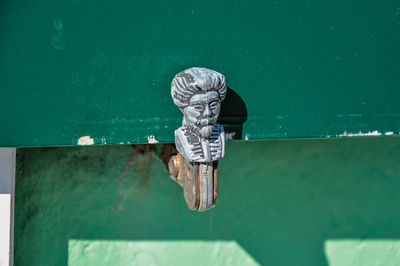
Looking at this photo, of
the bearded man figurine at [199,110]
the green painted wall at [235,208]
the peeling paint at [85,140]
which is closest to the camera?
the bearded man figurine at [199,110]

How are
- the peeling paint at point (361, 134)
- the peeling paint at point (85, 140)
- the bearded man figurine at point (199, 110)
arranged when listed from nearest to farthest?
the bearded man figurine at point (199, 110) < the peeling paint at point (85, 140) < the peeling paint at point (361, 134)

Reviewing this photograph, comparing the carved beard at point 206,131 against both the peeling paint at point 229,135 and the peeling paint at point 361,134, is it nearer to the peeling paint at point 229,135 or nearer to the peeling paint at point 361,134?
the peeling paint at point 229,135

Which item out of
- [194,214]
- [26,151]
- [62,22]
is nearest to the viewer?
[62,22]

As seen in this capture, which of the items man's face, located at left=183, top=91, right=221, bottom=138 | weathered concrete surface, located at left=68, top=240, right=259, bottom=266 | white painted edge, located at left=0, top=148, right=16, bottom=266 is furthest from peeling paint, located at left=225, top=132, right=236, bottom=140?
white painted edge, located at left=0, top=148, right=16, bottom=266

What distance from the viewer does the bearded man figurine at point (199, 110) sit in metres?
0.93

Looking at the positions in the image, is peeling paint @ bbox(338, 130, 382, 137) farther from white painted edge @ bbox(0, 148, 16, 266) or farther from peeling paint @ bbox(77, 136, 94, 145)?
white painted edge @ bbox(0, 148, 16, 266)

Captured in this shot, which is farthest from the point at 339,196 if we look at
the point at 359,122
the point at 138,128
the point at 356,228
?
the point at 138,128

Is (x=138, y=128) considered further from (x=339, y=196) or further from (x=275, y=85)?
(x=339, y=196)

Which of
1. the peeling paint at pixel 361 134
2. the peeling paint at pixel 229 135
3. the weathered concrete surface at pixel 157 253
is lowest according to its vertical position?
the weathered concrete surface at pixel 157 253

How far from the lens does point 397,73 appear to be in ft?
3.83

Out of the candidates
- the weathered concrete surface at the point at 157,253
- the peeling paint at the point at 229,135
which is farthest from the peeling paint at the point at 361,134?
the weathered concrete surface at the point at 157,253

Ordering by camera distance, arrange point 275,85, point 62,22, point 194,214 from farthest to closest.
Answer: point 194,214
point 275,85
point 62,22

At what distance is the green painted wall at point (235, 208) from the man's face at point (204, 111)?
1.72 ft

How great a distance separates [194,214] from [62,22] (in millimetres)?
788
